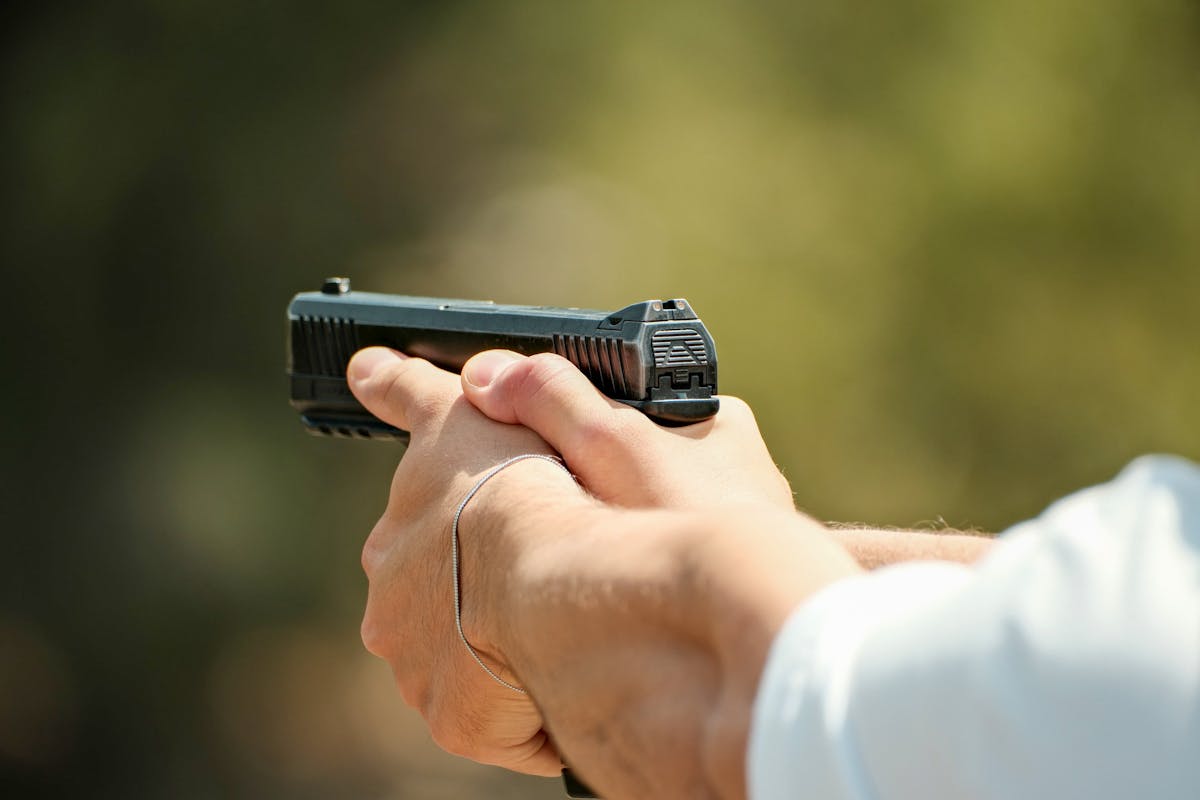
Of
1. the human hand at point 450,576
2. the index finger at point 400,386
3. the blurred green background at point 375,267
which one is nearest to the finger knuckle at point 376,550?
the human hand at point 450,576

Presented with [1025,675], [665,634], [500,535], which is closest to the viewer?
[1025,675]

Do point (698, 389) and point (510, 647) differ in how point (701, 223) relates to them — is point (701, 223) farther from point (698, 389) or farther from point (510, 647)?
point (510, 647)

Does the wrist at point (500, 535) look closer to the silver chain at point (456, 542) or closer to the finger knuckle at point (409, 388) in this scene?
the silver chain at point (456, 542)

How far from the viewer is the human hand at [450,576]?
3.76ft

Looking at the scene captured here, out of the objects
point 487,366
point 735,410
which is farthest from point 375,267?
point 735,410

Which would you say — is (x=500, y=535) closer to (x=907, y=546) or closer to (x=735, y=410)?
(x=735, y=410)

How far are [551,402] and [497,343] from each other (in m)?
0.19

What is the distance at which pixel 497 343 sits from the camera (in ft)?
4.76

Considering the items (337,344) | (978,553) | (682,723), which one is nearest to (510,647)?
(682,723)

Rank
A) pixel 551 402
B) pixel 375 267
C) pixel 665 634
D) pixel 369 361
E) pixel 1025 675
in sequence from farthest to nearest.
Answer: pixel 375 267 → pixel 369 361 → pixel 551 402 → pixel 665 634 → pixel 1025 675

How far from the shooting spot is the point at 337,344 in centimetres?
165

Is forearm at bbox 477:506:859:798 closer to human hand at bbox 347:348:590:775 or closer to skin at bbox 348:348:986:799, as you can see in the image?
skin at bbox 348:348:986:799

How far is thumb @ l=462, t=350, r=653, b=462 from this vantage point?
1263 mm

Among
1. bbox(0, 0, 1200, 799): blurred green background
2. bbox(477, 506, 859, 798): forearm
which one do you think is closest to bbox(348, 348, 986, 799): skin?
bbox(477, 506, 859, 798): forearm
